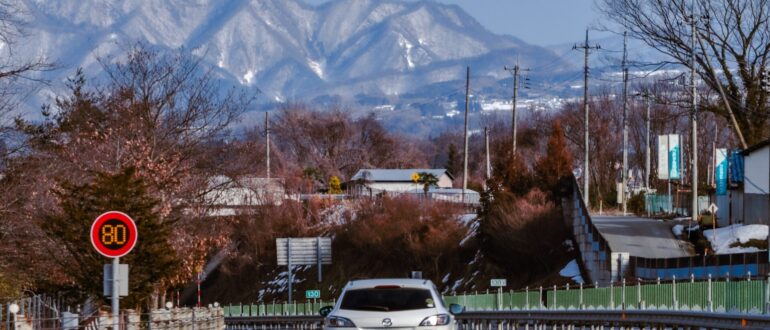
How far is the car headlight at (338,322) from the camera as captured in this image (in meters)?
22.0

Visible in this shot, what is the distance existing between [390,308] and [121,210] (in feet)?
46.4

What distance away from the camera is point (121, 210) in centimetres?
3462

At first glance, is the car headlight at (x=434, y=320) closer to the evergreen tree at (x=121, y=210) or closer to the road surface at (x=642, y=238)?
the evergreen tree at (x=121, y=210)

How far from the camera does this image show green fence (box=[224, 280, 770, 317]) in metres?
28.0

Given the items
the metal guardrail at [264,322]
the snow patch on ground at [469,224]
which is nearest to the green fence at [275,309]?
the metal guardrail at [264,322]

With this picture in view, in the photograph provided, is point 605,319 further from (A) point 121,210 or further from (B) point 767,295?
(A) point 121,210

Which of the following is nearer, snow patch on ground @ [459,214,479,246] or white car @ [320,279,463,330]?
white car @ [320,279,463,330]

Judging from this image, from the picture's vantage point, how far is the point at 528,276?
6900 centimetres

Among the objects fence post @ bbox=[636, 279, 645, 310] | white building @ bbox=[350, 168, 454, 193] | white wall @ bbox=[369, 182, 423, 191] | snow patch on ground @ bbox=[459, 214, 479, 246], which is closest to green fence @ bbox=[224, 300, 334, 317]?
snow patch on ground @ bbox=[459, 214, 479, 246]

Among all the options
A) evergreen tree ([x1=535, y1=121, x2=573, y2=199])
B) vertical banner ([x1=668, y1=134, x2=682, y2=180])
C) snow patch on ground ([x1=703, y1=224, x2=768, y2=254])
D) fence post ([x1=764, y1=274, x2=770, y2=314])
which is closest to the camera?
fence post ([x1=764, y1=274, x2=770, y2=314])

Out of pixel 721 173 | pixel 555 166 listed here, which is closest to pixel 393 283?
pixel 721 173

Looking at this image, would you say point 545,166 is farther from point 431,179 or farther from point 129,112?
point 431,179

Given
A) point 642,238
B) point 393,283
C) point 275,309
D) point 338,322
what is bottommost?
point 275,309

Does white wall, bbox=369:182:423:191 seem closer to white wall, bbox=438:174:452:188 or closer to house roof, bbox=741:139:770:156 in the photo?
white wall, bbox=438:174:452:188
